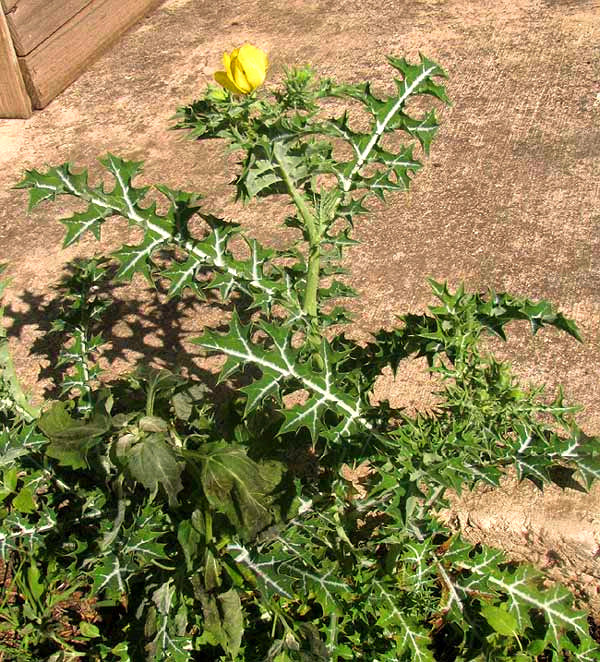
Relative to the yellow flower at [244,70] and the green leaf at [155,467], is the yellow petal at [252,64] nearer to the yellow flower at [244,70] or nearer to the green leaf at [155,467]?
the yellow flower at [244,70]

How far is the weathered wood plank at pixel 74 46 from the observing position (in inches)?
169

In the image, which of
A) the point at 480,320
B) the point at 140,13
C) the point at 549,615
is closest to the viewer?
the point at 480,320

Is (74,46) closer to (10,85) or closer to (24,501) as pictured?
(10,85)

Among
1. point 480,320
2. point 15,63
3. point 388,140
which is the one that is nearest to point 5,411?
point 480,320

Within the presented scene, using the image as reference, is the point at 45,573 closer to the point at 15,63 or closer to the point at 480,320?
the point at 480,320

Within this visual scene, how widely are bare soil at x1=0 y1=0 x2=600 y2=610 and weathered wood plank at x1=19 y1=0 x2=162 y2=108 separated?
2.9 inches

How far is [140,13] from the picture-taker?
5016mm

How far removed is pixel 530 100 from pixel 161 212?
1.76 m

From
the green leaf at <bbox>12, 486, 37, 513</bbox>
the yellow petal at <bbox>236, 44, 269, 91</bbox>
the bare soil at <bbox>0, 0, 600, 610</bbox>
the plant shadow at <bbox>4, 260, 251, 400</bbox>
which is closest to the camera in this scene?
the yellow petal at <bbox>236, 44, 269, 91</bbox>

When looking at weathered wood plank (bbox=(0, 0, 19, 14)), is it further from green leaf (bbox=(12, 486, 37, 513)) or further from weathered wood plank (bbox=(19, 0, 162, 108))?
green leaf (bbox=(12, 486, 37, 513))

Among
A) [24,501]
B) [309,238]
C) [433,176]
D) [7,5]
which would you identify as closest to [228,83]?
[309,238]

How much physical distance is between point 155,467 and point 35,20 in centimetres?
332

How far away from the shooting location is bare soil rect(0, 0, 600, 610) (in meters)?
2.61

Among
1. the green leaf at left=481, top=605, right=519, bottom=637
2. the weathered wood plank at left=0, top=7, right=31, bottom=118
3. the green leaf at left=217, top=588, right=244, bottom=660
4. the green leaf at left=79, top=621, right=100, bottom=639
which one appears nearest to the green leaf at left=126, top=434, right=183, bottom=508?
the green leaf at left=217, top=588, right=244, bottom=660
